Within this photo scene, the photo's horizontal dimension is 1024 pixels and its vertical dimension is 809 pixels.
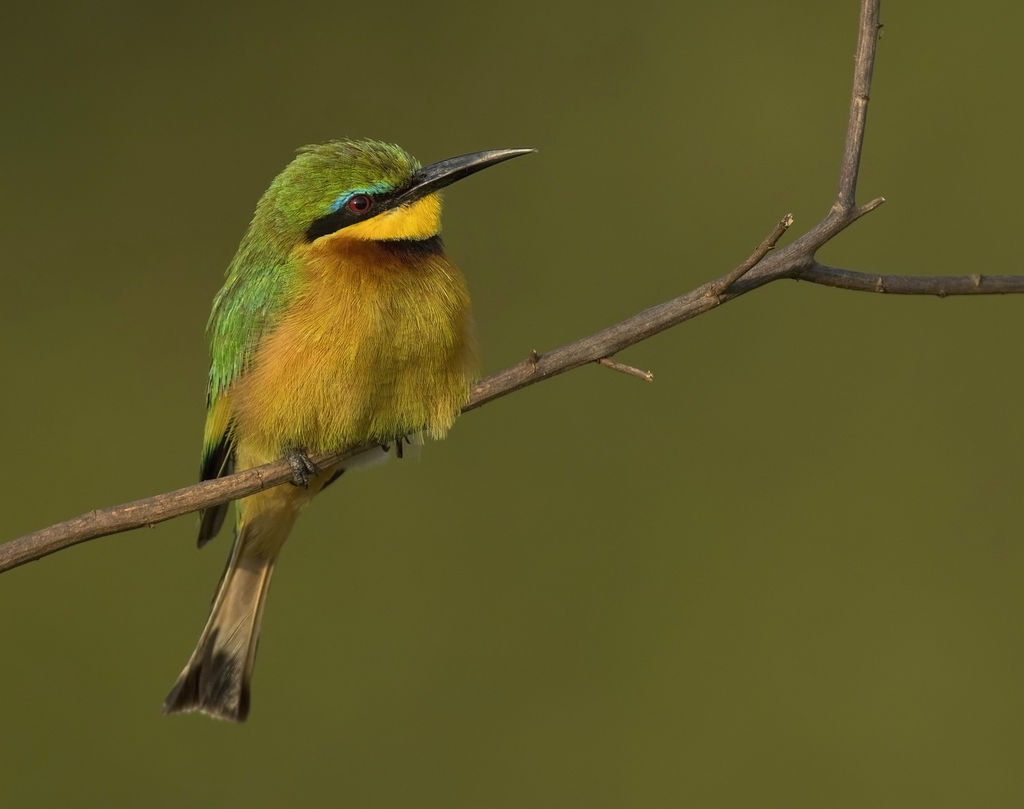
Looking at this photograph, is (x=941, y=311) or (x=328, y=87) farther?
(x=328, y=87)

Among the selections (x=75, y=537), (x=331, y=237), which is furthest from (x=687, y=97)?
(x=75, y=537)

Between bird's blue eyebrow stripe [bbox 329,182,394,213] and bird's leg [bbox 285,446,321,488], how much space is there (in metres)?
0.40

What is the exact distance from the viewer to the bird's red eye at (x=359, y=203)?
7.54 ft

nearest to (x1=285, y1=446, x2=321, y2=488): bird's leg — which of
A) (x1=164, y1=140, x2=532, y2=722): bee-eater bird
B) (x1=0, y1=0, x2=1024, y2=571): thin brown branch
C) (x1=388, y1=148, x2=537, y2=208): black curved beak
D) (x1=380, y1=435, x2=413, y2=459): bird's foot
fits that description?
(x1=164, y1=140, x2=532, y2=722): bee-eater bird

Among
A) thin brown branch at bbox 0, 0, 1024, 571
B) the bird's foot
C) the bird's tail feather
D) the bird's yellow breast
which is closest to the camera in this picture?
thin brown branch at bbox 0, 0, 1024, 571

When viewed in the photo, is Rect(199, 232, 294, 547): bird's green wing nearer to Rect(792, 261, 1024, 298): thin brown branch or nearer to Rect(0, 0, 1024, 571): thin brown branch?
Rect(0, 0, 1024, 571): thin brown branch

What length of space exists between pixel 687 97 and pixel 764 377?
3.00 feet

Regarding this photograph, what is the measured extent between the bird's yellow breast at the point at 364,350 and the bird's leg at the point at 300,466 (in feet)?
0.05

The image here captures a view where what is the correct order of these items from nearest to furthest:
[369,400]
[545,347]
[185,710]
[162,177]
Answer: [369,400]
[185,710]
[545,347]
[162,177]

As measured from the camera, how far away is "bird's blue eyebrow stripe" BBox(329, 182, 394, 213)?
7.51 ft

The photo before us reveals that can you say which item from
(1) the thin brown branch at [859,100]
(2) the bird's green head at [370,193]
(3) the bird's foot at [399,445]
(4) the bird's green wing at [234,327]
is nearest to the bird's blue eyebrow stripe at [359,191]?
(2) the bird's green head at [370,193]

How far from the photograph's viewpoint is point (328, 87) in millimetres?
3977

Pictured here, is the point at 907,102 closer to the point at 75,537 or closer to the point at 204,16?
the point at 204,16

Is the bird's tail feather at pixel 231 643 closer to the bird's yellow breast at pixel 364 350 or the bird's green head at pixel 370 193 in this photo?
the bird's yellow breast at pixel 364 350
